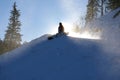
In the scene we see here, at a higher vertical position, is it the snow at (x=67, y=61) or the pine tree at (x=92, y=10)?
the pine tree at (x=92, y=10)

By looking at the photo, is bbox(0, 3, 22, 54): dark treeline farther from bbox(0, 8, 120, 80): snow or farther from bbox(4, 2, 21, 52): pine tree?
bbox(0, 8, 120, 80): snow

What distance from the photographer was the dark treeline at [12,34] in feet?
225

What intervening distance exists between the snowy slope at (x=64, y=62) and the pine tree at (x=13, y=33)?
42371 millimetres

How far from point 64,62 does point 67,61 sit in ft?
0.77

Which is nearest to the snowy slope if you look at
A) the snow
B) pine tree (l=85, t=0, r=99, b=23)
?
the snow

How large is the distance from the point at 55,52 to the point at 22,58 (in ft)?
10.1

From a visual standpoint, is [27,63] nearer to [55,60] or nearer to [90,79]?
[55,60]

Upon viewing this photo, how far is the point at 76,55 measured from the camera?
20.9 meters

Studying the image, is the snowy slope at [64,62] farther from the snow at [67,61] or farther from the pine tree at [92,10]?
the pine tree at [92,10]

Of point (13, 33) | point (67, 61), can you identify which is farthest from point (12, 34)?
point (67, 61)

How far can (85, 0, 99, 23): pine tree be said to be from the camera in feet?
216

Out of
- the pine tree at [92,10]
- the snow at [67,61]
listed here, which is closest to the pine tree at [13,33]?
the pine tree at [92,10]

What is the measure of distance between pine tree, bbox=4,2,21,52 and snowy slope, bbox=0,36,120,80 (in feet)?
139

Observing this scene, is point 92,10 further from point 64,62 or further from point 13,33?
point 64,62
